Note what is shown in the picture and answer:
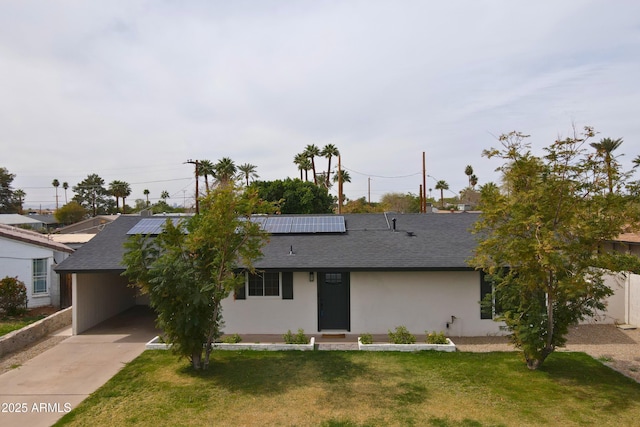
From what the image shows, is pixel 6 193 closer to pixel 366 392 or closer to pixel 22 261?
Result: pixel 22 261

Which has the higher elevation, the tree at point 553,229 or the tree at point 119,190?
the tree at point 119,190

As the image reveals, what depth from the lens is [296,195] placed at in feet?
142

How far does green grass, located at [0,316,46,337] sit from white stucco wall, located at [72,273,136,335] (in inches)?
83.4

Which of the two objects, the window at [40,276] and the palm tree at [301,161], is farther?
the palm tree at [301,161]

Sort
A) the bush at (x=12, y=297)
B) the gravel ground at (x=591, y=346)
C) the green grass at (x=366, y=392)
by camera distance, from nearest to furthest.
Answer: the green grass at (x=366, y=392) < the gravel ground at (x=591, y=346) < the bush at (x=12, y=297)

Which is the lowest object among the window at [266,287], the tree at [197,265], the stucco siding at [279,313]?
the stucco siding at [279,313]

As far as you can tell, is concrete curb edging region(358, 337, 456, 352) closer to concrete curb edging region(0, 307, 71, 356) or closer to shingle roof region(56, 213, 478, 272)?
shingle roof region(56, 213, 478, 272)

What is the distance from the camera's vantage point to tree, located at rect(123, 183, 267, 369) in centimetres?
937

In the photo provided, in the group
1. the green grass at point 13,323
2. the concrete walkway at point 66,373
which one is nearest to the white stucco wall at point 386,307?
the concrete walkway at point 66,373

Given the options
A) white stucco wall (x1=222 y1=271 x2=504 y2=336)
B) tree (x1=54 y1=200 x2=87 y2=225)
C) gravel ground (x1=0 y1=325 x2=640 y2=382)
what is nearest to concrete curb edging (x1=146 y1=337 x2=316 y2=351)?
white stucco wall (x1=222 y1=271 x2=504 y2=336)

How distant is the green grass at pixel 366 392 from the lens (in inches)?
302

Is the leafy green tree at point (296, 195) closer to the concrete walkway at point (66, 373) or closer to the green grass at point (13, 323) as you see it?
the green grass at point (13, 323)

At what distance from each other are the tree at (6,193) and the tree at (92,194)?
33.7ft

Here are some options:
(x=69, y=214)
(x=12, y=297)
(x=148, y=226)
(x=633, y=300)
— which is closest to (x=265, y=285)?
(x=148, y=226)
